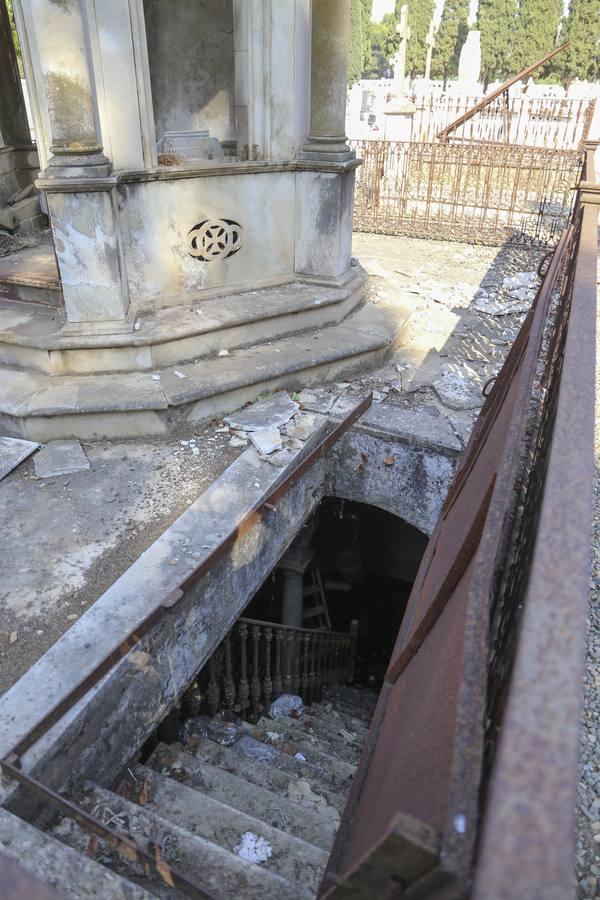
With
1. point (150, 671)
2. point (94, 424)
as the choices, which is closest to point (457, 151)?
point (94, 424)

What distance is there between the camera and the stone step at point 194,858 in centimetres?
232

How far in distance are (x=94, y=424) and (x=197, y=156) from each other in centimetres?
313

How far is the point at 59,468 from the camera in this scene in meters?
4.31

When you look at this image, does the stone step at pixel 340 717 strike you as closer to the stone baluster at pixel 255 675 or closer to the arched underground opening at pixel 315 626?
the arched underground opening at pixel 315 626

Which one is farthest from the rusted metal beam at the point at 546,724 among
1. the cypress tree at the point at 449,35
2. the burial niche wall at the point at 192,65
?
the cypress tree at the point at 449,35

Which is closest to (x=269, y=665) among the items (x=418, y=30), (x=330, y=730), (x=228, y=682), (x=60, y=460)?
(x=228, y=682)

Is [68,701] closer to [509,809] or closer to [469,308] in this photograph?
[509,809]

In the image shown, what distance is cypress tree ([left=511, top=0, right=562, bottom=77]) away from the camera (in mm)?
34719

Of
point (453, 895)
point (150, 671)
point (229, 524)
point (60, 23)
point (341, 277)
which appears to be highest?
point (60, 23)

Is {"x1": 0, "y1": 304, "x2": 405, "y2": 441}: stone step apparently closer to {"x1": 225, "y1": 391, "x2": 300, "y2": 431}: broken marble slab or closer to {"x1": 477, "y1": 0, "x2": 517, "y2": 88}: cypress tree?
{"x1": 225, "y1": 391, "x2": 300, "y2": 431}: broken marble slab

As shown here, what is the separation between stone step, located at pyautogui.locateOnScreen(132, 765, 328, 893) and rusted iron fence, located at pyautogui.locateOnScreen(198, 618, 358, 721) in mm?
1307

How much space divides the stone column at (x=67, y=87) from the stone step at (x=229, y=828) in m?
3.97

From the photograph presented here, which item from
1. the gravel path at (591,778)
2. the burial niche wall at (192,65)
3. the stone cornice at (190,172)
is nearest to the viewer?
the gravel path at (591,778)

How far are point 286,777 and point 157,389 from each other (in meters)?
2.76
